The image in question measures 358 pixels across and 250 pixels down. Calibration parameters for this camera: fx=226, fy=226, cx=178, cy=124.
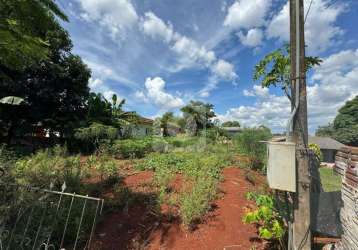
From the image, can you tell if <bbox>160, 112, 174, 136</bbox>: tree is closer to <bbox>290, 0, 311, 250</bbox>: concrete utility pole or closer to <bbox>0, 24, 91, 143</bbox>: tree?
<bbox>0, 24, 91, 143</bbox>: tree

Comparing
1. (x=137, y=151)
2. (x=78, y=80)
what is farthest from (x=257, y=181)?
(x=78, y=80)

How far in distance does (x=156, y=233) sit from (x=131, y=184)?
2193mm

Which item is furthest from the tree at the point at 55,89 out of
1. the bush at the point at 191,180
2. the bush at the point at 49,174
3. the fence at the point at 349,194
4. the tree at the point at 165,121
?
the tree at the point at 165,121

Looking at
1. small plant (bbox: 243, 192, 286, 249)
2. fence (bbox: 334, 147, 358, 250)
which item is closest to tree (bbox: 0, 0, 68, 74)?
small plant (bbox: 243, 192, 286, 249)

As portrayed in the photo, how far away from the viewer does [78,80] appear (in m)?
13.4

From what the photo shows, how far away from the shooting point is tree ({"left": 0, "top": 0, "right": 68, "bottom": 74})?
161 inches

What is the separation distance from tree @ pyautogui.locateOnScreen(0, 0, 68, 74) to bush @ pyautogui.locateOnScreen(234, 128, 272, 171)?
6851 mm

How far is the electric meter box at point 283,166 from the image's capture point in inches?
95.1

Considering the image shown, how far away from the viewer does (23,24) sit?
468cm

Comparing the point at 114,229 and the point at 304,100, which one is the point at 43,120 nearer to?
the point at 114,229

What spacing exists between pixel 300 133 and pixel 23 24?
5521mm

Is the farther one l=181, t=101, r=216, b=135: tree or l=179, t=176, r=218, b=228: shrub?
l=181, t=101, r=216, b=135: tree

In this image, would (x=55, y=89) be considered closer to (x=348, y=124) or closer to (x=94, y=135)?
(x=94, y=135)

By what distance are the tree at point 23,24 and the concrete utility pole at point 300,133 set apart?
4.37 metres
